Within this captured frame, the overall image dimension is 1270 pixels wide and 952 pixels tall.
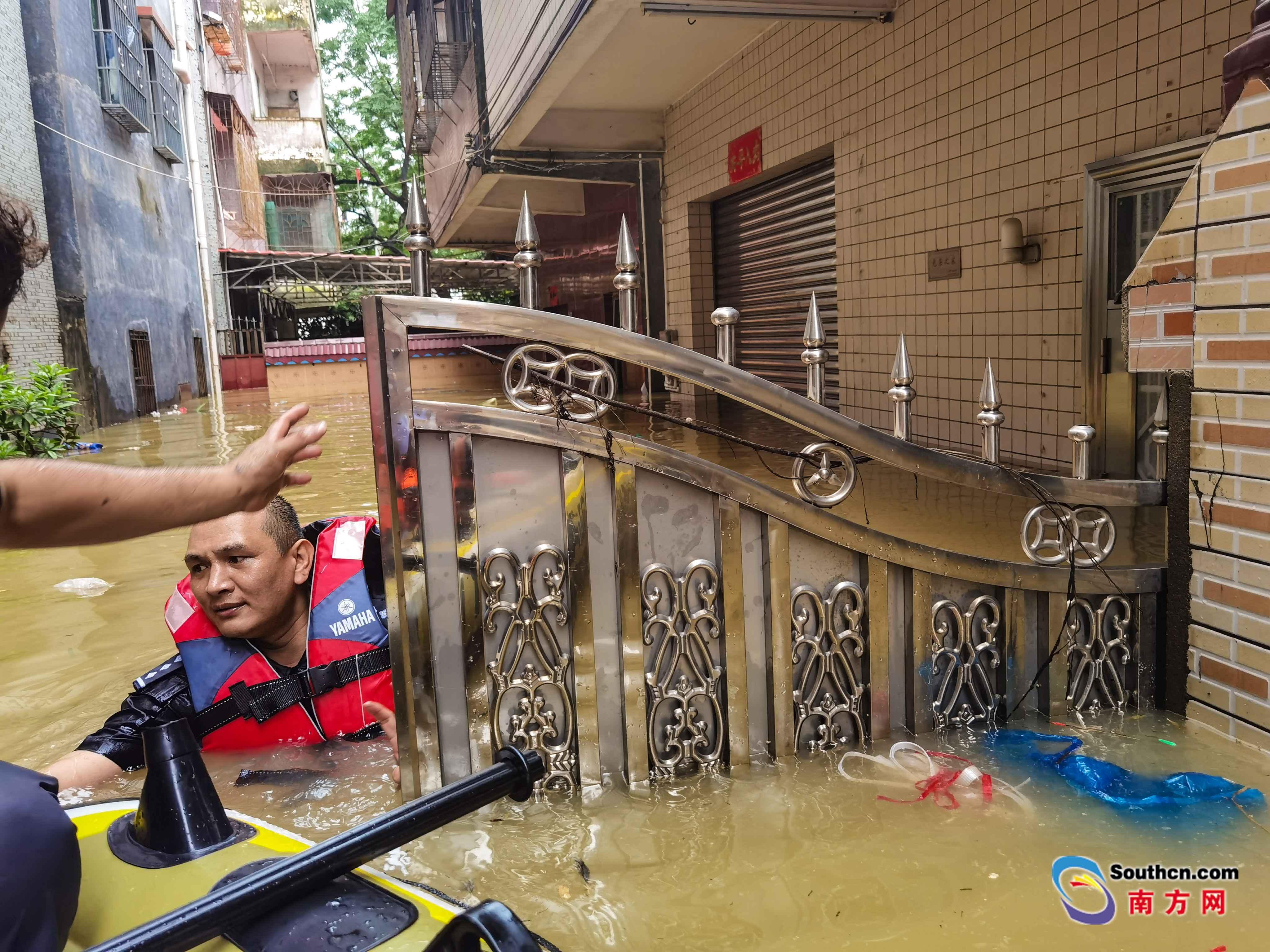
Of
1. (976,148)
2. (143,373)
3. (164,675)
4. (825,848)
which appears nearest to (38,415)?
(143,373)

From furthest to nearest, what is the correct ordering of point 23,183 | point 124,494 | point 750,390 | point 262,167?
1. point 262,167
2. point 23,183
3. point 750,390
4. point 124,494

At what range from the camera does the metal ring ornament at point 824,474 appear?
2.69 meters

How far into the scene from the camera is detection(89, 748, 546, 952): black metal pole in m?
1.19

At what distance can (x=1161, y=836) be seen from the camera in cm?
229

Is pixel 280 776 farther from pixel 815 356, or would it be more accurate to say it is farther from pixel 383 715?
pixel 815 356

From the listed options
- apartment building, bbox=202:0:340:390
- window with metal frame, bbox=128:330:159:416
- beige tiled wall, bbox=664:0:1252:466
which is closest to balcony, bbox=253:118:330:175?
apartment building, bbox=202:0:340:390

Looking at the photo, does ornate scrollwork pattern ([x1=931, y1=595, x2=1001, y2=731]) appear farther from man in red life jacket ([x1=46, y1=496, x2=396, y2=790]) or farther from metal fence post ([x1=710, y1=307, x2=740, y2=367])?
man in red life jacket ([x1=46, y1=496, x2=396, y2=790])

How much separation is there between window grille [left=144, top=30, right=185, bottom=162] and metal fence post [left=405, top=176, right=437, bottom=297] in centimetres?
1962

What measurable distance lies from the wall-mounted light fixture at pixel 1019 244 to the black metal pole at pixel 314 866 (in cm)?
547

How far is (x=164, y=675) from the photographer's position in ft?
9.80

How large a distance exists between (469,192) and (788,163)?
20.9 feet

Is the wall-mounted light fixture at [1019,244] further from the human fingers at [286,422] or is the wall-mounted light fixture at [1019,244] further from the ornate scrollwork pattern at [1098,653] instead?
the human fingers at [286,422]

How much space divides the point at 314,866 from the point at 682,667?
4.93ft

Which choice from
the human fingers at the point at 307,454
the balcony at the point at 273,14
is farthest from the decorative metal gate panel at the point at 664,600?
the balcony at the point at 273,14
